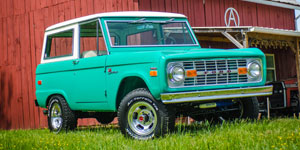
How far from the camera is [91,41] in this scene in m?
7.11

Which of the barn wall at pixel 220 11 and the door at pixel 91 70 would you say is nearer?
the door at pixel 91 70

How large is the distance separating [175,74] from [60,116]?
9.26 ft

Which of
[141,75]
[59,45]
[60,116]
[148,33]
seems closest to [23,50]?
[59,45]

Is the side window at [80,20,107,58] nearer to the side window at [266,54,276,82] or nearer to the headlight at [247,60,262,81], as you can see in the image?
the headlight at [247,60,262,81]

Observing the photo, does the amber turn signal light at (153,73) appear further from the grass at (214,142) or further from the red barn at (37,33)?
the red barn at (37,33)

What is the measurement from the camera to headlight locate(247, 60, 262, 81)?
5.98 meters

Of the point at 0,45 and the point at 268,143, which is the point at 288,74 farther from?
the point at 268,143

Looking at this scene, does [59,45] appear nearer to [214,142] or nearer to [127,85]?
[127,85]

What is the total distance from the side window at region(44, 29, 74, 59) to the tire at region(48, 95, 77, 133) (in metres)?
0.77

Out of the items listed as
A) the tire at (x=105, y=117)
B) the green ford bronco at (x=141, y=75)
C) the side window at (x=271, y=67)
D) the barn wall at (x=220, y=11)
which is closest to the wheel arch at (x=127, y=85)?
the green ford bronco at (x=141, y=75)

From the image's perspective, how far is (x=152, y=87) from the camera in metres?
5.24

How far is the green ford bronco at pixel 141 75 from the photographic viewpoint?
17.4ft

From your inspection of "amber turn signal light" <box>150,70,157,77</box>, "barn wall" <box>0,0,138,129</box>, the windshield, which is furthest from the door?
"barn wall" <box>0,0,138,129</box>

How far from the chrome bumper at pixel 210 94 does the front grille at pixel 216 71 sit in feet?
0.57
